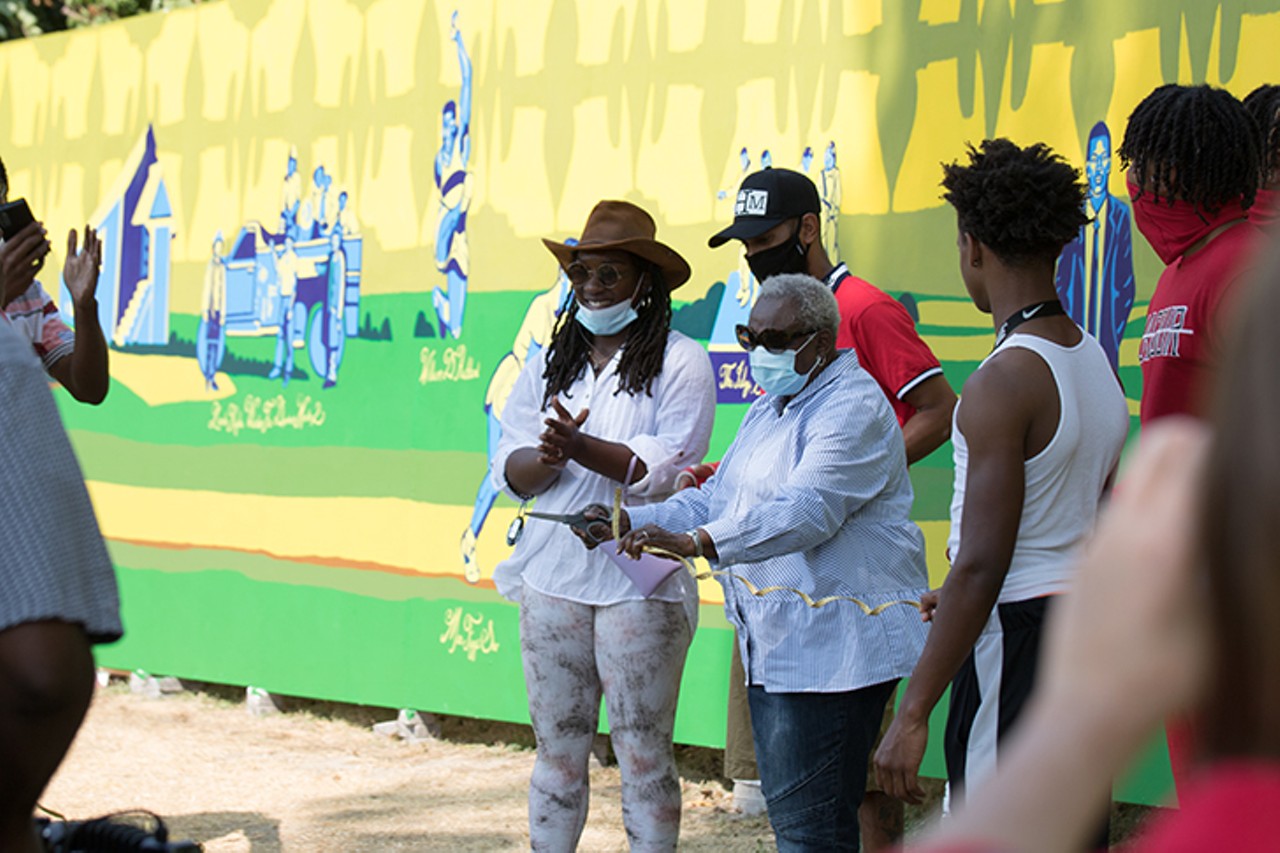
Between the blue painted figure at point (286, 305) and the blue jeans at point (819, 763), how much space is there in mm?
4768

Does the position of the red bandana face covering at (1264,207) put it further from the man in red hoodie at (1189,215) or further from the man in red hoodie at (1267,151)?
the man in red hoodie at (1189,215)

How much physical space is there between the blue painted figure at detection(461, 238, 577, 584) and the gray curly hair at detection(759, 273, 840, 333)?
2798mm

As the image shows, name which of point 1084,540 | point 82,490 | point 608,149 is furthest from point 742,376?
point 82,490

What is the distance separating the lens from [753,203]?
470cm

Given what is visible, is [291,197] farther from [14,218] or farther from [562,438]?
[562,438]

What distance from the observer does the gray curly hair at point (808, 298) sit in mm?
3799

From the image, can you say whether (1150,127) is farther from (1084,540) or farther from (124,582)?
(124,582)

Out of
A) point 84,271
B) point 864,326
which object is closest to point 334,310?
point 84,271

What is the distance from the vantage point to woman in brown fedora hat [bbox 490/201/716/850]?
430 cm

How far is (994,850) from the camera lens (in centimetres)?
79

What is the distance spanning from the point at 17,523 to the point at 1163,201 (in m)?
2.50

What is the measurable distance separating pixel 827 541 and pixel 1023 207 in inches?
35.7
